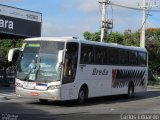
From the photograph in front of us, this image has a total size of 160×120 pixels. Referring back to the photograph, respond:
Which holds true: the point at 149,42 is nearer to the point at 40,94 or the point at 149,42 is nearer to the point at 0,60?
the point at 0,60

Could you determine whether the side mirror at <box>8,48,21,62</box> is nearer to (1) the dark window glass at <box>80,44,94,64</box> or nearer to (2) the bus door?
(2) the bus door

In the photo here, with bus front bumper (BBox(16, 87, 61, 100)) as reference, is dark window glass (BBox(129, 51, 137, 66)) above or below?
above

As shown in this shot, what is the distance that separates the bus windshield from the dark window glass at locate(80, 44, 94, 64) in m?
1.66

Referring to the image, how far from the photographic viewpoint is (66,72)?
68.2 feet

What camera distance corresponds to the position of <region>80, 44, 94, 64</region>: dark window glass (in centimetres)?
2211

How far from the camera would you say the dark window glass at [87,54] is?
2211 centimetres

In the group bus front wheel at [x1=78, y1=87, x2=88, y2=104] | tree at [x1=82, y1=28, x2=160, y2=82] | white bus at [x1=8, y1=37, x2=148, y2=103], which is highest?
tree at [x1=82, y1=28, x2=160, y2=82]

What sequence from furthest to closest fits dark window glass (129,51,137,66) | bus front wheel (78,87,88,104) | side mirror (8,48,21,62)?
dark window glass (129,51,137,66)
bus front wheel (78,87,88,104)
side mirror (8,48,21,62)

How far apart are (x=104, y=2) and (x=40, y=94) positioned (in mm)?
23319

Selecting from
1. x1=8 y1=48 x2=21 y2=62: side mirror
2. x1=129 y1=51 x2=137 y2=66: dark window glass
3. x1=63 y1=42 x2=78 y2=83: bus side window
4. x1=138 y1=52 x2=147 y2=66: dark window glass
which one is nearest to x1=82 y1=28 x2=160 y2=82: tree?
x1=138 y1=52 x2=147 y2=66: dark window glass

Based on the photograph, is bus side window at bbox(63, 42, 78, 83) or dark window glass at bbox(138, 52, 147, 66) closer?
bus side window at bbox(63, 42, 78, 83)

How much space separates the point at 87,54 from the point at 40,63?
2.76 m

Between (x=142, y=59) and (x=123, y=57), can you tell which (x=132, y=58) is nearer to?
(x=123, y=57)

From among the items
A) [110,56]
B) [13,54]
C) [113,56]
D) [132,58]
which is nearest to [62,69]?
[13,54]
